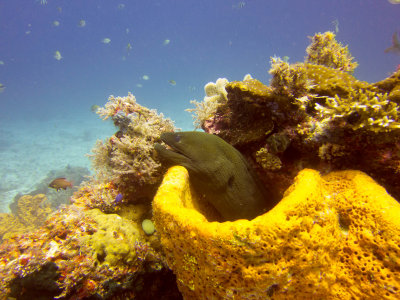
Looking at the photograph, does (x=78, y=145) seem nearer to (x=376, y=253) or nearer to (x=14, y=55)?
(x=376, y=253)

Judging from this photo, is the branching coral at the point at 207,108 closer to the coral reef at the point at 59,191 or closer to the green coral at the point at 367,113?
the green coral at the point at 367,113

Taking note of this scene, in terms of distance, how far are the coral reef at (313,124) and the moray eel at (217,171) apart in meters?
0.41

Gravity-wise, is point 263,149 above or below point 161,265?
above

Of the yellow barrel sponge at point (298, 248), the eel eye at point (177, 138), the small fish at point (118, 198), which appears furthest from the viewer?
the small fish at point (118, 198)

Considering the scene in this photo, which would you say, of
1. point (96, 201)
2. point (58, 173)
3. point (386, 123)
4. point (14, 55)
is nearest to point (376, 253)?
point (386, 123)

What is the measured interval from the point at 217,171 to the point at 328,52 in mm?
3515

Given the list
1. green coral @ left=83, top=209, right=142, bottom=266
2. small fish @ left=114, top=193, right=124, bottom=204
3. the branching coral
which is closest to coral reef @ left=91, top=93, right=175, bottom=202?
small fish @ left=114, top=193, right=124, bottom=204

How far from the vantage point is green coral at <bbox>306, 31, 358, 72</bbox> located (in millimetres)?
4062

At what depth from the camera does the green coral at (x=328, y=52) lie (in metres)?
4.06

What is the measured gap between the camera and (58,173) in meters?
18.8

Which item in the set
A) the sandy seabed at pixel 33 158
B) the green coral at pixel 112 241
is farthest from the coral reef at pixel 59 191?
the green coral at pixel 112 241

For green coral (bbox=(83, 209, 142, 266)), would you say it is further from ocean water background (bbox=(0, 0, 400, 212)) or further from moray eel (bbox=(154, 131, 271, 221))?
ocean water background (bbox=(0, 0, 400, 212))

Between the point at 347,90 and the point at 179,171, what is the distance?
2315 mm

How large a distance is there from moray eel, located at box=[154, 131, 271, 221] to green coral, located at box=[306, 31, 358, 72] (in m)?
2.96
